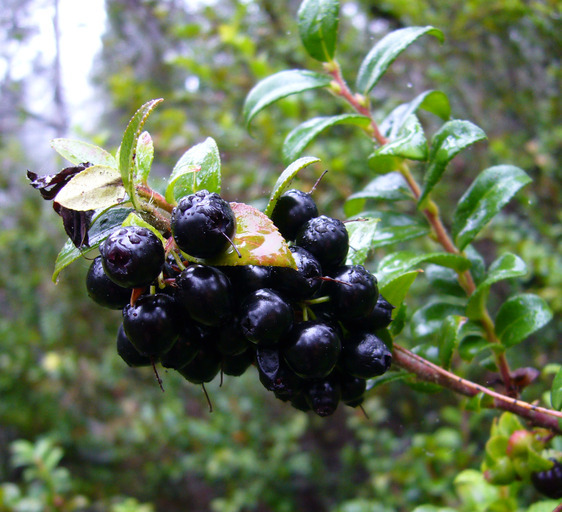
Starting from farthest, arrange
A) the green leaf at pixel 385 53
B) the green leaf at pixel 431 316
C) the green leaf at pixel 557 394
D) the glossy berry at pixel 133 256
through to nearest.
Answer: the green leaf at pixel 431 316
the green leaf at pixel 385 53
the green leaf at pixel 557 394
the glossy berry at pixel 133 256

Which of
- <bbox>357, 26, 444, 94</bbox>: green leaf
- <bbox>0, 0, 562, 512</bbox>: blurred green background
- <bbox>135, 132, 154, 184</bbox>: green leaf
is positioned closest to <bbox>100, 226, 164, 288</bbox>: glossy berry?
<bbox>135, 132, 154, 184</bbox>: green leaf

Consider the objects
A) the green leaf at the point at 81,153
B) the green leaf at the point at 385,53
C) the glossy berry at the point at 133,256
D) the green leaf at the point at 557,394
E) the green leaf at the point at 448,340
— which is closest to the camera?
the glossy berry at the point at 133,256

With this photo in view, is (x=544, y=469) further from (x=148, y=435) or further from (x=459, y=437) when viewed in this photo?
(x=148, y=435)

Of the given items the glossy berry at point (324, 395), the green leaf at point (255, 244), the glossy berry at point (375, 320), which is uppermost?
the green leaf at point (255, 244)

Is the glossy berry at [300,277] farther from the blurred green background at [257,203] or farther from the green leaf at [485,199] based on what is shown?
the blurred green background at [257,203]

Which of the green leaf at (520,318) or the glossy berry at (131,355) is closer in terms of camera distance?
the glossy berry at (131,355)

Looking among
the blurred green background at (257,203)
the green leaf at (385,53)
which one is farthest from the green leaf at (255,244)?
the blurred green background at (257,203)

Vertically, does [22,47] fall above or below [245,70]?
below

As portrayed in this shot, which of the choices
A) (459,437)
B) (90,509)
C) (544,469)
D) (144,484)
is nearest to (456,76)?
(459,437)
